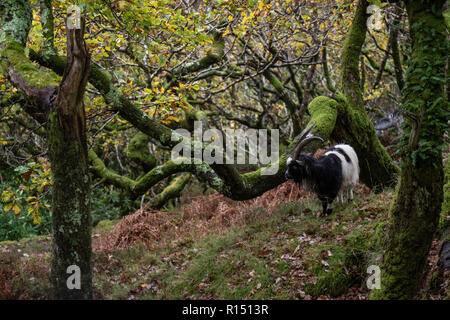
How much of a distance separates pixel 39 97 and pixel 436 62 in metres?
4.85

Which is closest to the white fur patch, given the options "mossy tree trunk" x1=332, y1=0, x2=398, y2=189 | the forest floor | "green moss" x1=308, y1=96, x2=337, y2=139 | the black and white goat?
the black and white goat

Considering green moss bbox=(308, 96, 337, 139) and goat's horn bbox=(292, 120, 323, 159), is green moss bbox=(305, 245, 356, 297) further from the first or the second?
green moss bbox=(308, 96, 337, 139)

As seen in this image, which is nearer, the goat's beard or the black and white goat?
the black and white goat

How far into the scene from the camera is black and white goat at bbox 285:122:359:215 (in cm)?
765

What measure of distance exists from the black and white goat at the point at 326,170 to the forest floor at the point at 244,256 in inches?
18.9

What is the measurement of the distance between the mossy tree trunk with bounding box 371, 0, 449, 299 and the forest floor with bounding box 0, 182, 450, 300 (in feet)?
2.72

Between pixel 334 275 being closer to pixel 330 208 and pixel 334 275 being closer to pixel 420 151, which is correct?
pixel 330 208

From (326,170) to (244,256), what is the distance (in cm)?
259

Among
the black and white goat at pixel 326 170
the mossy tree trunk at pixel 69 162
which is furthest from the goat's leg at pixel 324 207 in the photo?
the mossy tree trunk at pixel 69 162

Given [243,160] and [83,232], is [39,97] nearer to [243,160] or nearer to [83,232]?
[83,232]

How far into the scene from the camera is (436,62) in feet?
13.9

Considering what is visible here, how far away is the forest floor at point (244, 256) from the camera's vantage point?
6074mm

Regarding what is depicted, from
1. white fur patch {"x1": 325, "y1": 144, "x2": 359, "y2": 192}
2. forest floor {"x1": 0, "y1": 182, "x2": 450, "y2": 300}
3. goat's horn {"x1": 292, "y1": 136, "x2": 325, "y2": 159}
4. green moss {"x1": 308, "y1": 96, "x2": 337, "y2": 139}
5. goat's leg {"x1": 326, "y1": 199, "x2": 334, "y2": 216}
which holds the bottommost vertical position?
forest floor {"x1": 0, "y1": 182, "x2": 450, "y2": 300}

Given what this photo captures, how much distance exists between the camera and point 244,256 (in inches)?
294
